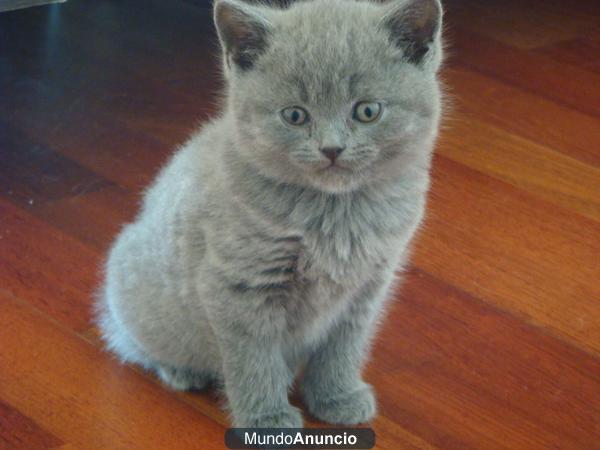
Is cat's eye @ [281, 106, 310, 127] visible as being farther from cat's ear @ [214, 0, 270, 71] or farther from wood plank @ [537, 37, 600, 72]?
wood plank @ [537, 37, 600, 72]

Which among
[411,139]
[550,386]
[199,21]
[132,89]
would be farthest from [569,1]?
[411,139]

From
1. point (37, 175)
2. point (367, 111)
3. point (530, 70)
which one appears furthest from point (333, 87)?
point (530, 70)

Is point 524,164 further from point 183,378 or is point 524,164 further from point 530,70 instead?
point 183,378

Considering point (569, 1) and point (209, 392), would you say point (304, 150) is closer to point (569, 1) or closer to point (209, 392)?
point (209, 392)

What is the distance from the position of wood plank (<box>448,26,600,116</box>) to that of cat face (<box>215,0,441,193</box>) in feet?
3.64

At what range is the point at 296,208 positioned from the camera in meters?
1.23

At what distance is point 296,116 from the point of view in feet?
3.83

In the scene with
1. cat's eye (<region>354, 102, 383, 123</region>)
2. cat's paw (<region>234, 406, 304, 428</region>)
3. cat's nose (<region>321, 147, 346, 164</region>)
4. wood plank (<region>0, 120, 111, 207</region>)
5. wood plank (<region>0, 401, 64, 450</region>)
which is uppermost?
cat's eye (<region>354, 102, 383, 123</region>)

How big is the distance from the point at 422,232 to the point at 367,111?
2.17ft

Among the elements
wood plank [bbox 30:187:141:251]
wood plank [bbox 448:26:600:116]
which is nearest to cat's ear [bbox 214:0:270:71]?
wood plank [bbox 30:187:141:251]

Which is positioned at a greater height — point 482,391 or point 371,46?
point 371,46

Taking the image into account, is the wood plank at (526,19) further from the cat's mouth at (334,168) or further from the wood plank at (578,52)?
the cat's mouth at (334,168)

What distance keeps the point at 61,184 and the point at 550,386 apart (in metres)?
0.89

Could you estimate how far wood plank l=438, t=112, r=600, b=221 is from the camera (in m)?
1.91
